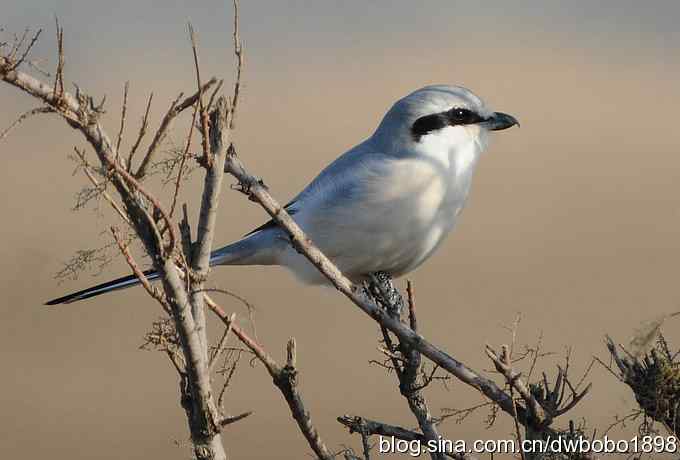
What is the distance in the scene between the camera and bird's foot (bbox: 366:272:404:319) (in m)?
2.33

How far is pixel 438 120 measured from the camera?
2795mm

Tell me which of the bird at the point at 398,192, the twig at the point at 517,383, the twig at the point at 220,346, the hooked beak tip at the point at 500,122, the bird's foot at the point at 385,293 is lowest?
the twig at the point at 517,383

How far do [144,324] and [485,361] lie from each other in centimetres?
214

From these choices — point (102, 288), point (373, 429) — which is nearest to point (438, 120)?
point (102, 288)

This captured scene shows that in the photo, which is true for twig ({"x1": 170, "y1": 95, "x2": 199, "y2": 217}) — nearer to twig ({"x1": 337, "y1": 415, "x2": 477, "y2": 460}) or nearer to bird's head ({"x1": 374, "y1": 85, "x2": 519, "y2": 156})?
twig ({"x1": 337, "y1": 415, "x2": 477, "y2": 460})

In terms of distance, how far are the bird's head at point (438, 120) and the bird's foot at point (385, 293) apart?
362 mm

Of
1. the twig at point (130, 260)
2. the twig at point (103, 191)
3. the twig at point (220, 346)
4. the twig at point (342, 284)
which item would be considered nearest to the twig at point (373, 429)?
the twig at point (342, 284)

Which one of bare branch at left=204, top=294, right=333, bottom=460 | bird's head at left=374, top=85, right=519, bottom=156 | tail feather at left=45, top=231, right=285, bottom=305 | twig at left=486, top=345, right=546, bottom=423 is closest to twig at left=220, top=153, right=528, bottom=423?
twig at left=486, top=345, right=546, bottom=423

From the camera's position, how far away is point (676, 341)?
5.34m

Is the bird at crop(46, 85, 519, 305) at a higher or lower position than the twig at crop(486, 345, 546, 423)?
higher

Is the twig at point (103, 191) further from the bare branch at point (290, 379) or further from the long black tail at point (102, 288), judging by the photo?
the long black tail at point (102, 288)

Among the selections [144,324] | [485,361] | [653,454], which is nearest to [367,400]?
[485,361]

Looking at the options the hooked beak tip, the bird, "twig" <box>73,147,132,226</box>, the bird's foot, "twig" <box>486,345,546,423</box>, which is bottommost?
"twig" <box>486,345,546,423</box>

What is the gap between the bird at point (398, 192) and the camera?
2.67 metres
